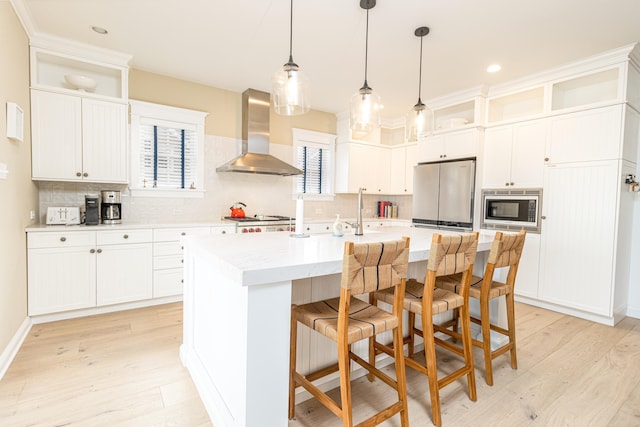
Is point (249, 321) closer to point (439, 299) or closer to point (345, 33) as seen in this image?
point (439, 299)

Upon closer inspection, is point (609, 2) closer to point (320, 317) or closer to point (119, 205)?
point (320, 317)

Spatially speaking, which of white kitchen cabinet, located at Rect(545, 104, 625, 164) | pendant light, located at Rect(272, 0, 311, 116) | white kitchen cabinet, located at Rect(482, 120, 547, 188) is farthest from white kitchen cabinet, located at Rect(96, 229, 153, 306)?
white kitchen cabinet, located at Rect(545, 104, 625, 164)

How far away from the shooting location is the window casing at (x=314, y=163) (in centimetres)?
496

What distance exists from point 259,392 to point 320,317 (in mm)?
419

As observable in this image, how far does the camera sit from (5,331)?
2225mm

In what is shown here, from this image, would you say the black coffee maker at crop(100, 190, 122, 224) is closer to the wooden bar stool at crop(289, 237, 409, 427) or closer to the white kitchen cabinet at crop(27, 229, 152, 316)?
the white kitchen cabinet at crop(27, 229, 152, 316)

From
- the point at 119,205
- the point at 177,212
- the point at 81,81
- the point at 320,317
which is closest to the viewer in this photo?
the point at 320,317

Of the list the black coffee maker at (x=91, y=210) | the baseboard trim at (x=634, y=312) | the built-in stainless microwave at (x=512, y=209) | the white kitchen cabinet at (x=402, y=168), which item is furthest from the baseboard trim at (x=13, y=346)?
the baseboard trim at (x=634, y=312)

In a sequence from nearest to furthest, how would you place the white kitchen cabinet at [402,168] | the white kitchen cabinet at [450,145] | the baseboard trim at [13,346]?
the baseboard trim at [13,346] < the white kitchen cabinet at [450,145] < the white kitchen cabinet at [402,168]

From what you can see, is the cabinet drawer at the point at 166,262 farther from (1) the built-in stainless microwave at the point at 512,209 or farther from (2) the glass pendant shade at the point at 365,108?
(1) the built-in stainless microwave at the point at 512,209

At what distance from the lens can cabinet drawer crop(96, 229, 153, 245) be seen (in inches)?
123

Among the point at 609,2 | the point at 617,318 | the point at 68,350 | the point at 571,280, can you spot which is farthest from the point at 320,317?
the point at 617,318

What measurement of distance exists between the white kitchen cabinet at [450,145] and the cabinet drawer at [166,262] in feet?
12.0

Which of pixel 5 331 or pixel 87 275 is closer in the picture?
pixel 5 331
